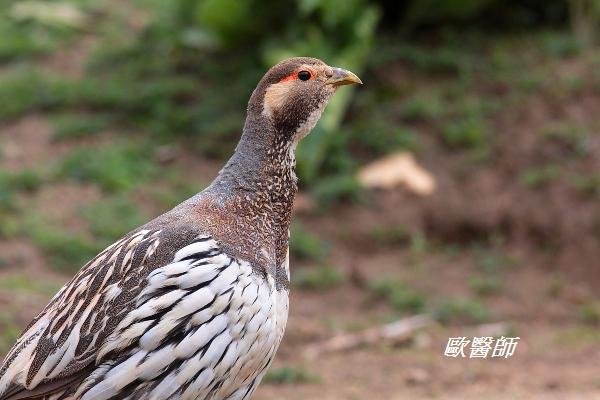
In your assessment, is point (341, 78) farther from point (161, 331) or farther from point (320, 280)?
point (320, 280)

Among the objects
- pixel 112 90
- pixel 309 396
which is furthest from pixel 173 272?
pixel 112 90

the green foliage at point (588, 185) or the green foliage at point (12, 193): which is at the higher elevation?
the green foliage at point (12, 193)

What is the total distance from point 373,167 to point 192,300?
6514 millimetres

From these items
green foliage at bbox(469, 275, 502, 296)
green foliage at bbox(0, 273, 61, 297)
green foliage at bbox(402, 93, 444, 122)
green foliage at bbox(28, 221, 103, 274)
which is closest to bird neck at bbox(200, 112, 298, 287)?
green foliage at bbox(0, 273, 61, 297)

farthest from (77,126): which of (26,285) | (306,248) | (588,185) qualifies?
(588,185)

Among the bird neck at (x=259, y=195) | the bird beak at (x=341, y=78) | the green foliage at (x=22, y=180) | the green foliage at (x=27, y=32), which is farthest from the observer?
the green foliage at (x=27, y=32)

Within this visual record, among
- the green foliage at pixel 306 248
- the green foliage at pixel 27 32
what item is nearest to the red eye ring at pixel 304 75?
the green foliage at pixel 306 248

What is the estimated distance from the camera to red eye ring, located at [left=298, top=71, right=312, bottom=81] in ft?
18.4

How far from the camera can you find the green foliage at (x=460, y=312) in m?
9.60

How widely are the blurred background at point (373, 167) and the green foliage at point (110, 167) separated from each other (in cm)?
2

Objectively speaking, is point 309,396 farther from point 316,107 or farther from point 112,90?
point 112,90

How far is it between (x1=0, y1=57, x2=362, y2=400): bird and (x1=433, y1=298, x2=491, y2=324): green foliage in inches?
169

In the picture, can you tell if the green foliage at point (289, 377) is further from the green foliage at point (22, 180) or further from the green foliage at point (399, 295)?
the green foliage at point (22, 180)

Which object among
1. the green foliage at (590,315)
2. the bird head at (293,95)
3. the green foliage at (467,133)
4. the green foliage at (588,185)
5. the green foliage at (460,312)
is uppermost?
the bird head at (293,95)
